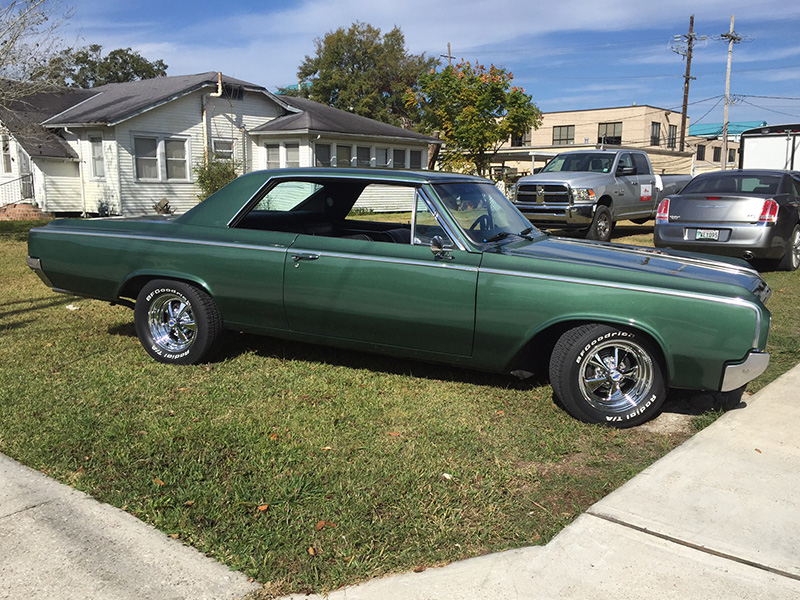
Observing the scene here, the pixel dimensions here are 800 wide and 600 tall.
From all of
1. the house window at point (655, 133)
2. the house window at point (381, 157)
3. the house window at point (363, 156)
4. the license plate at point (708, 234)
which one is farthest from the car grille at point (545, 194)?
the house window at point (655, 133)

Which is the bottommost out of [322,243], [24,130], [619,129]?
[322,243]

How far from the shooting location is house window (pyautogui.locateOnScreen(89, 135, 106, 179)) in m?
22.0

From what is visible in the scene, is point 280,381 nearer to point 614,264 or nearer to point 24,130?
point 614,264

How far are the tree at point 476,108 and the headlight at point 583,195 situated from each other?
11.4 m

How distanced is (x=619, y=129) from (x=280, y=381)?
54.2 metres

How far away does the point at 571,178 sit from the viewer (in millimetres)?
14141

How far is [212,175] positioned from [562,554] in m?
21.4

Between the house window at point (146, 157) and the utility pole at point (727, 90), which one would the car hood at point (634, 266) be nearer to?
the house window at point (146, 157)

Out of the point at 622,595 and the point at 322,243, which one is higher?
the point at 322,243

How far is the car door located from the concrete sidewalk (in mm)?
1571

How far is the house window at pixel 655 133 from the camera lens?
2135 inches

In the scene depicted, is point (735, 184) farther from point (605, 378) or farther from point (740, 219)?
point (605, 378)

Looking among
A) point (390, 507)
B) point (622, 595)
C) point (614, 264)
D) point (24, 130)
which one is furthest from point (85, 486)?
point (24, 130)

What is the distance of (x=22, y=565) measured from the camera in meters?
2.94
